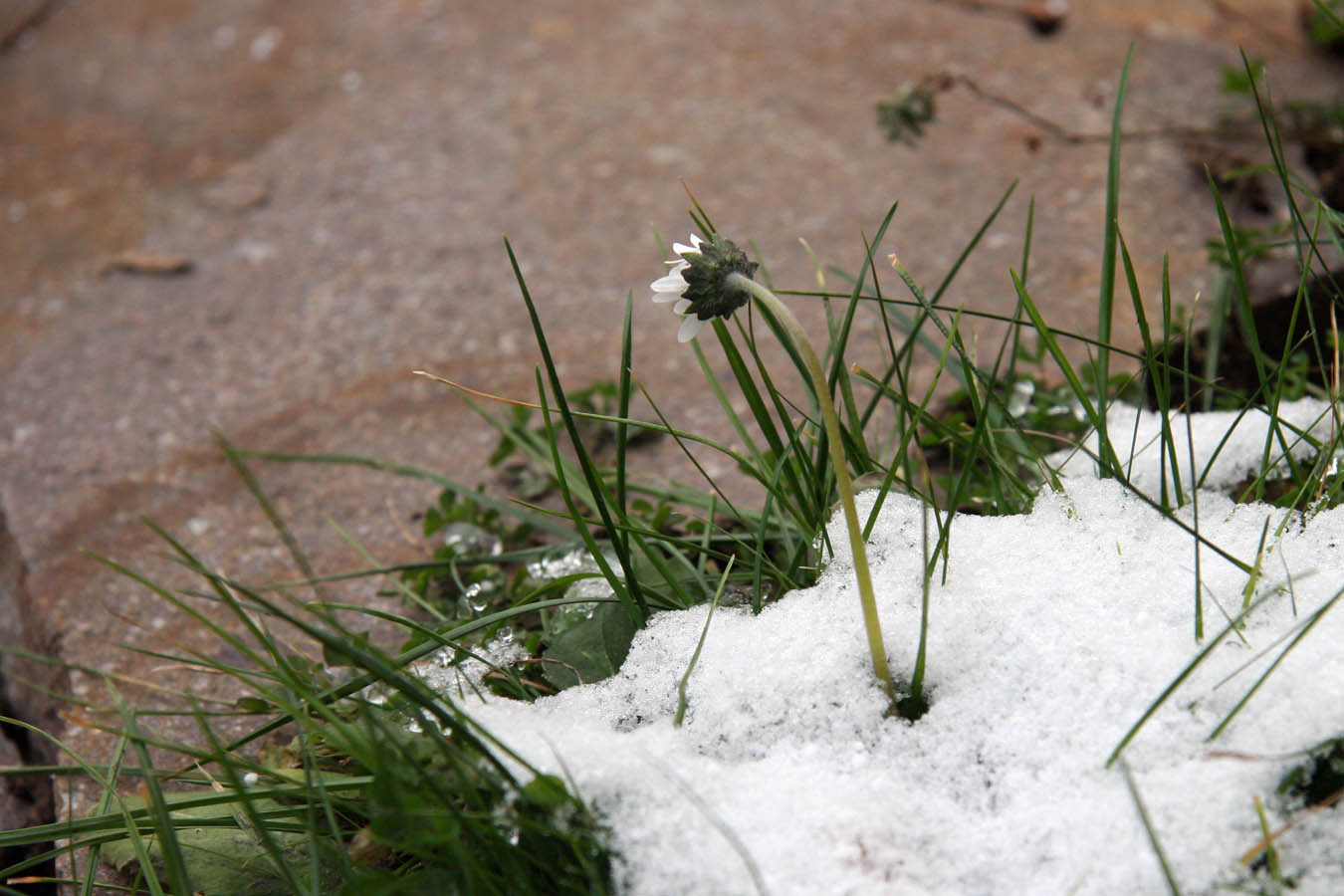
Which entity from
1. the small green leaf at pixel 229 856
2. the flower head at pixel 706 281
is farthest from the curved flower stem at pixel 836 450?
the small green leaf at pixel 229 856

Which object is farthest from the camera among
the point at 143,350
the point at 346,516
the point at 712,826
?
the point at 143,350

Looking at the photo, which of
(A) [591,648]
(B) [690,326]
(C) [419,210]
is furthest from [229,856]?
(C) [419,210]

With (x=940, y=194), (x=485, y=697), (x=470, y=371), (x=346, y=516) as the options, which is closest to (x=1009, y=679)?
(x=485, y=697)

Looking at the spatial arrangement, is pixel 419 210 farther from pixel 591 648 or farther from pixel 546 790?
pixel 546 790

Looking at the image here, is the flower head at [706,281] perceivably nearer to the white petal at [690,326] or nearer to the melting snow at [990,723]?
the white petal at [690,326]

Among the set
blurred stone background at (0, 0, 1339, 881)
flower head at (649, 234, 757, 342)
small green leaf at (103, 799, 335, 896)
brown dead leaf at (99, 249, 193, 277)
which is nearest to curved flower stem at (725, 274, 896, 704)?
flower head at (649, 234, 757, 342)

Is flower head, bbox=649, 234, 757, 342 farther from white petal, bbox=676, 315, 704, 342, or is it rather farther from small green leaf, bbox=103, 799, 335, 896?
small green leaf, bbox=103, 799, 335, 896

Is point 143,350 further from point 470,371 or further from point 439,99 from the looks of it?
point 439,99
